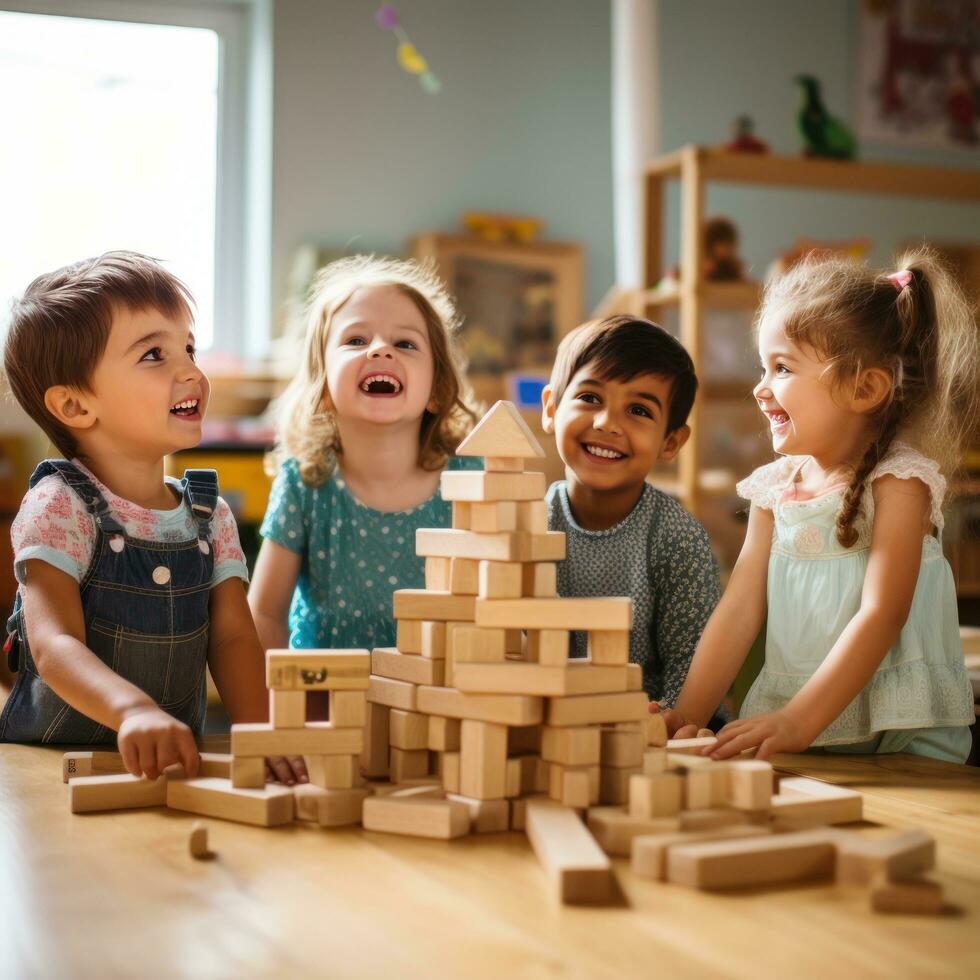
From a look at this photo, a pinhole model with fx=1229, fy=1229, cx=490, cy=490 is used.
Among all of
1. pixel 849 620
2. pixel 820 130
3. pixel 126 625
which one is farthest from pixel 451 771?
pixel 820 130

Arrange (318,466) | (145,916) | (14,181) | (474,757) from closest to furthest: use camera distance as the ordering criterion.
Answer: (145,916), (474,757), (318,466), (14,181)

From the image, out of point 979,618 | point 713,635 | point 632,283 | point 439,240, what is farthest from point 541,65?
point 713,635

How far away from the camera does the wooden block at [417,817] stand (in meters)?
0.84

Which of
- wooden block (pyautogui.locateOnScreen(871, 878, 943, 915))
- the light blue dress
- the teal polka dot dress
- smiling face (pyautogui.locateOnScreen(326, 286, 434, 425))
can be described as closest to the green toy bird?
smiling face (pyautogui.locateOnScreen(326, 286, 434, 425))

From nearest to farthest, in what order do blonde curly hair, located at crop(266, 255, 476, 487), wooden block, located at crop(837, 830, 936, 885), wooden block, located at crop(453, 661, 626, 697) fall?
wooden block, located at crop(837, 830, 936, 885), wooden block, located at crop(453, 661, 626, 697), blonde curly hair, located at crop(266, 255, 476, 487)

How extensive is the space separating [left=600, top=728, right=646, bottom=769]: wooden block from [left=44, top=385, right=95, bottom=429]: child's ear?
2.26 ft

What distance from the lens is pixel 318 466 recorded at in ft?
5.58

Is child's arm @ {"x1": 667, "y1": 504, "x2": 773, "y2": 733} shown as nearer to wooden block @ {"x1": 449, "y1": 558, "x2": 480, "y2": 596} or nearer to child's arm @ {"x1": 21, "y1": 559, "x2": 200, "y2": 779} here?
wooden block @ {"x1": 449, "y1": 558, "x2": 480, "y2": 596}

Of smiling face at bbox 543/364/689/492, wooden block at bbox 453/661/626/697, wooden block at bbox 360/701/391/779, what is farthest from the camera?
smiling face at bbox 543/364/689/492

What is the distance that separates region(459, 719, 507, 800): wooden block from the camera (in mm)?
855

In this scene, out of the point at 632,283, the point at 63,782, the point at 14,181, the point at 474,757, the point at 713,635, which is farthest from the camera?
the point at 14,181

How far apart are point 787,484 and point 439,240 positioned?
344cm

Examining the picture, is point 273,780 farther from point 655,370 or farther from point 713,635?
point 655,370

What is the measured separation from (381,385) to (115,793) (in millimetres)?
826
